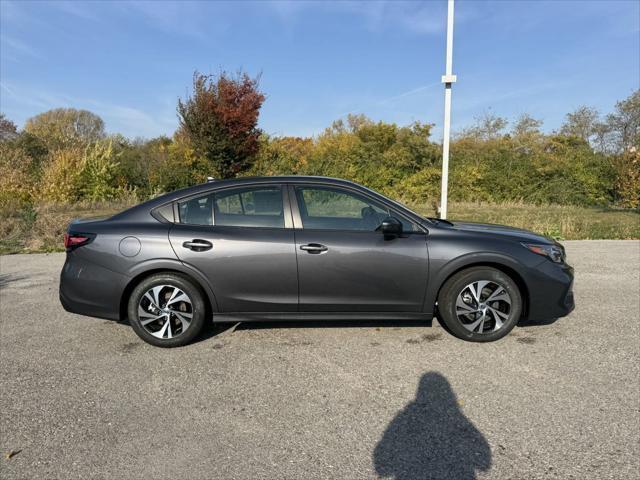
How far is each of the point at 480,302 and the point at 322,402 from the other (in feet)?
6.15

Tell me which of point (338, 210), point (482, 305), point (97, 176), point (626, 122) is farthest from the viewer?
point (626, 122)

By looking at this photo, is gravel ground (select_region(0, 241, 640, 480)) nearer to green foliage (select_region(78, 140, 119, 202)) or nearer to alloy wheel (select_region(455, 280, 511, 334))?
alloy wheel (select_region(455, 280, 511, 334))

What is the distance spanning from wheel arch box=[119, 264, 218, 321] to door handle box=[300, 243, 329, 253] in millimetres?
949

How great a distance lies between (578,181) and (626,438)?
21.4 meters

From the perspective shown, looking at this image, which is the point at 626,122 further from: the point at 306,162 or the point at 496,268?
the point at 496,268

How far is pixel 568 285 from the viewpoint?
4.18 m

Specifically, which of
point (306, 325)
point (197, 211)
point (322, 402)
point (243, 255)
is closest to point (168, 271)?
point (197, 211)

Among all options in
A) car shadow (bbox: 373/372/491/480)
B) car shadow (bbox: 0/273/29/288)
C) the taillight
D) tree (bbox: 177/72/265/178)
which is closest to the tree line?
tree (bbox: 177/72/265/178)

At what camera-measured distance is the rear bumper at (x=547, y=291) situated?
13.5ft

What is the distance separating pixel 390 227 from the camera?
400 cm

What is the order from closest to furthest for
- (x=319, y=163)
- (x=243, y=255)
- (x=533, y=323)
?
(x=243, y=255) < (x=533, y=323) < (x=319, y=163)

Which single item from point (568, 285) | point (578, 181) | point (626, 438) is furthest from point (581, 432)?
point (578, 181)

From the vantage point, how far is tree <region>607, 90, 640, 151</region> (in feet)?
99.8

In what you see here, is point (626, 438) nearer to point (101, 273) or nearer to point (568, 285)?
point (568, 285)
